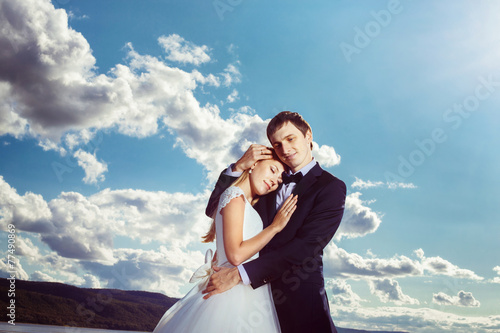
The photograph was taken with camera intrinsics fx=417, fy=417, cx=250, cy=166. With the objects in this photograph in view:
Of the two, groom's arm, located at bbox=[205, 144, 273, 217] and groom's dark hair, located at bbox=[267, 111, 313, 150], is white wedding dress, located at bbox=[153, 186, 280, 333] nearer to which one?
groom's arm, located at bbox=[205, 144, 273, 217]

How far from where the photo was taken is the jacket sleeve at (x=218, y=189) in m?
3.95

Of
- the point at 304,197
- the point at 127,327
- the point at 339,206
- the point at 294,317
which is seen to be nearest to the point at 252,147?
the point at 304,197

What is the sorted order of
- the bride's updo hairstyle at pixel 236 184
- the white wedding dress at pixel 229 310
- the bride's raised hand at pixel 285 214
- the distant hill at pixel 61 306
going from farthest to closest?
the distant hill at pixel 61 306 < the bride's updo hairstyle at pixel 236 184 < the bride's raised hand at pixel 285 214 < the white wedding dress at pixel 229 310

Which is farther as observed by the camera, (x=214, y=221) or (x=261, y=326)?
(x=214, y=221)

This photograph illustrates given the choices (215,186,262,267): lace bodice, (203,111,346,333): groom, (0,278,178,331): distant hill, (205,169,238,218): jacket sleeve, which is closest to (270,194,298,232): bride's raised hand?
(203,111,346,333): groom

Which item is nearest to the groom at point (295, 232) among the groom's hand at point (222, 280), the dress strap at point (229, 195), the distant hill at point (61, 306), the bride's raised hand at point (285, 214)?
the groom's hand at point (222, 280)

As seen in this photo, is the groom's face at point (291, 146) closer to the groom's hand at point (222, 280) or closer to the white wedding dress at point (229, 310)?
the white wedding dress at point (229, 310)

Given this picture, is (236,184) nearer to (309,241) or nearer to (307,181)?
(307,181)

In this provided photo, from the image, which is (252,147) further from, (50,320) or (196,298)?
(50,320)

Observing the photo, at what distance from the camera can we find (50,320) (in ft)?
153

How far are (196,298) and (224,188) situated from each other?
1042mm

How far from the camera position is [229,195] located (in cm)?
358

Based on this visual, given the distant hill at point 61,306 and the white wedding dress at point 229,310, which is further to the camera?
the distant hill at point 61,306

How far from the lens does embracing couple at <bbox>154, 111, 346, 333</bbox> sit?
3.28 meters
